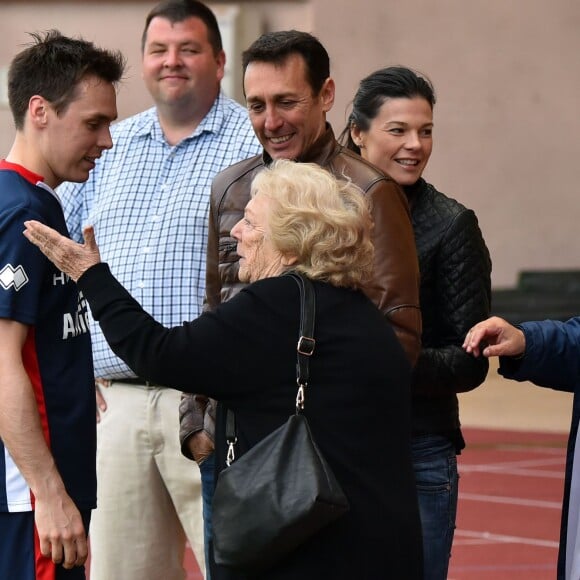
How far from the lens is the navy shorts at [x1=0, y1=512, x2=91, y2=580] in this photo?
3389mm

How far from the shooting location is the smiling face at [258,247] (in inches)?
126

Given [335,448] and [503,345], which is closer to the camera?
[335,448]

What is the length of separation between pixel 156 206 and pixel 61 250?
158 centimetres

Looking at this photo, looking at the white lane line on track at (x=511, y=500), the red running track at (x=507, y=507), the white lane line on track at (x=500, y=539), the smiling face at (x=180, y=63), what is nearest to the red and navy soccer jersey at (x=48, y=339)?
the smiling face at (x=180, y=63)

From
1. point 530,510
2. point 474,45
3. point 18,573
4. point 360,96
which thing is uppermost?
point 474,45

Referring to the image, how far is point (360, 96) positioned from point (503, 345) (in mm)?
1297

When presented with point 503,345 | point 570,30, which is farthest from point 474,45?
point 503,345

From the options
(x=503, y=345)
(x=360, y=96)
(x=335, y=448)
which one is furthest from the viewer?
(x=360, y=96)

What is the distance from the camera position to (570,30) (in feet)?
62.2

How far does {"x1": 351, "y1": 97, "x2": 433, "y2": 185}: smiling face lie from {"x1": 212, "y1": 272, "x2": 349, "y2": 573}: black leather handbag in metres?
1.45

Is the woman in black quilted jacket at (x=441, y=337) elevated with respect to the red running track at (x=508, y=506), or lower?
elevated

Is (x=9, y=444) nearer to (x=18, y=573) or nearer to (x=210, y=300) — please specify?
(x=18, y=573)

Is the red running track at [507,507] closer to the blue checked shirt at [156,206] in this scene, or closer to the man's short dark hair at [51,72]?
the blue checked shirt at [156,206]

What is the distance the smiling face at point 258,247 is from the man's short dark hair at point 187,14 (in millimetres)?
2010
